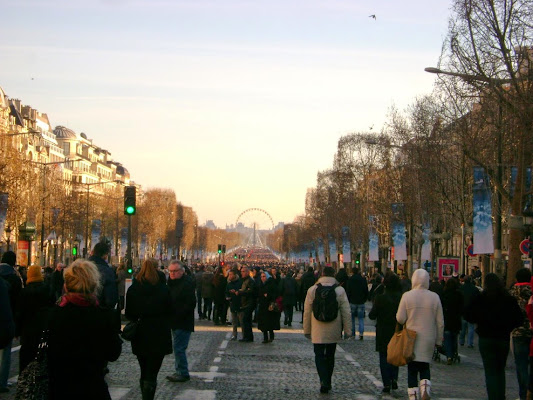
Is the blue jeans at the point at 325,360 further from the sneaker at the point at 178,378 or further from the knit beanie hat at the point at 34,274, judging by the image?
the knit beanie hat at the point at 34,274

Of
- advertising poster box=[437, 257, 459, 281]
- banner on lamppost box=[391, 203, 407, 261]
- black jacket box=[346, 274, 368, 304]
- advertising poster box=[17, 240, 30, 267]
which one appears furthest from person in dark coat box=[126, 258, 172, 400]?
banner on lamppost box=[391, 203, 407, 261]

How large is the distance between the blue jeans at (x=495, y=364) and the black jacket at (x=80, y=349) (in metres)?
6.78

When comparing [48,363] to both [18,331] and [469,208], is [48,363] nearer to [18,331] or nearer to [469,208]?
[18,331]

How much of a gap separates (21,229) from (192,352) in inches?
925

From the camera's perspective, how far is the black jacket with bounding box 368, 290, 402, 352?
1542cm

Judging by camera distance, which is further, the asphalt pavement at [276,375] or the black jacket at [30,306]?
the asphalt pavement at [276,375]

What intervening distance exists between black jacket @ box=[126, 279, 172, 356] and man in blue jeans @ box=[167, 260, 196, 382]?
3.12m

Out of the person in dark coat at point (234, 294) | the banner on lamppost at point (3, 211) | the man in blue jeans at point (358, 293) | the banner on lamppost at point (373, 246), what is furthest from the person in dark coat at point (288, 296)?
the banner on lamppost at point (373, 246)

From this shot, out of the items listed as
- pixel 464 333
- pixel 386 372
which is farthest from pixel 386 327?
pixel 464 333

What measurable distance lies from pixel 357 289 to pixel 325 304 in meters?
11.6

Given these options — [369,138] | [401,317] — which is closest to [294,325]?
[401,317]

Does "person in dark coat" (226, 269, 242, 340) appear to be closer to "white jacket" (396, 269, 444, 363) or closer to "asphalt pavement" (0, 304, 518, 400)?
"asphalt pavement" (0, 304, 518, 400)

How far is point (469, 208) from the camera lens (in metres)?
57.0

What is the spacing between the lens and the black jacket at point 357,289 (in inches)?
1039
